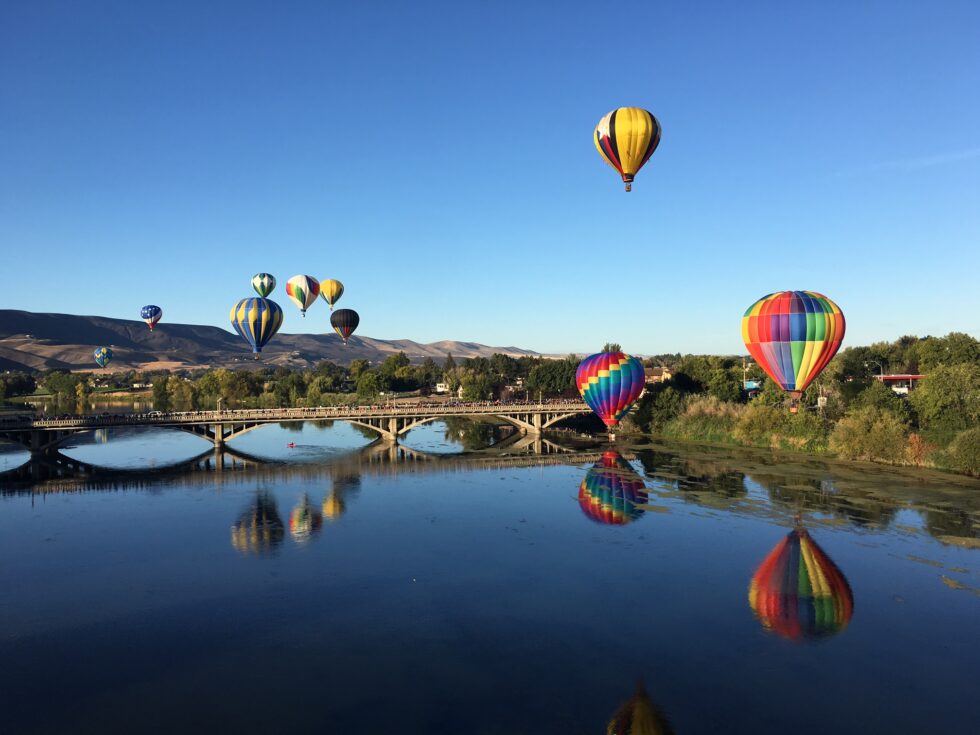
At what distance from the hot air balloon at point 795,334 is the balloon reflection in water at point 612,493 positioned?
12700mm

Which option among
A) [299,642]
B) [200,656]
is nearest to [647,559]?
[299,642]

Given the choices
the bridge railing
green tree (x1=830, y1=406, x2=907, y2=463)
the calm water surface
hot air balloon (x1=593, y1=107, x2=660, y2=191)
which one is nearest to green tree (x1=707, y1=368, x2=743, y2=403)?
the bridge railing

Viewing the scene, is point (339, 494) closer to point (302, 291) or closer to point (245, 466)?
point (245, 466)

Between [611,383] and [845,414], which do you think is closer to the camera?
[845,414]

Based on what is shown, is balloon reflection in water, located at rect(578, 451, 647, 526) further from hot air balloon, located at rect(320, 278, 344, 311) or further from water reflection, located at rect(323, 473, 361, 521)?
hot air balloon, located at rect(320, 278, 344, 311)

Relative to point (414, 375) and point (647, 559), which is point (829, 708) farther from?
point (414, 375)

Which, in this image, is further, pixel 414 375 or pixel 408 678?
pixel 414 375

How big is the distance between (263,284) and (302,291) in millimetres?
4746

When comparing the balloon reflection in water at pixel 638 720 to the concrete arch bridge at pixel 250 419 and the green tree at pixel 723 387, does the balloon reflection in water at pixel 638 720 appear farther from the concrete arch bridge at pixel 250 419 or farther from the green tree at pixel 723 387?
the green tree at pixel 723 387

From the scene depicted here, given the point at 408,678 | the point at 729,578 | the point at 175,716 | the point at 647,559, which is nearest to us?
the point at 175,716

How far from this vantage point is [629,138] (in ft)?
144

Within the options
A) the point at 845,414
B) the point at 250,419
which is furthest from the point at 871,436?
the point at 250,419

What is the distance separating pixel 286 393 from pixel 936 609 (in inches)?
4279

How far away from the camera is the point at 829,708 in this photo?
17531 mm
